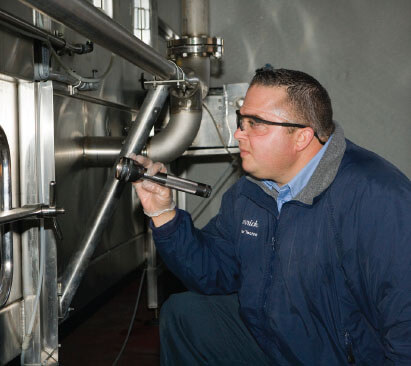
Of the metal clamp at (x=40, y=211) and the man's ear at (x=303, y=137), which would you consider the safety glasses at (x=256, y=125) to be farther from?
the metal clamp at (x=40, y=211)

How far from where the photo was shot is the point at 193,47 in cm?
192

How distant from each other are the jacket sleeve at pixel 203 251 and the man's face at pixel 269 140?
0.62 ft

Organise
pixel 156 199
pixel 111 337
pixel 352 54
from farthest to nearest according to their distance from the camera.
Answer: pixel 352 54 < pixel 111 337 < pixel 156 199

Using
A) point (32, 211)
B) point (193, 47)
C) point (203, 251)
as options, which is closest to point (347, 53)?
point (193, 47)

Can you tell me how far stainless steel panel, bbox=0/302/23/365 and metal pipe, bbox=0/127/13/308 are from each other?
7 cm

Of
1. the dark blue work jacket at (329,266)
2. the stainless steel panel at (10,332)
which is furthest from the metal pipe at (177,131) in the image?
the stainless steel panel at (10,332)

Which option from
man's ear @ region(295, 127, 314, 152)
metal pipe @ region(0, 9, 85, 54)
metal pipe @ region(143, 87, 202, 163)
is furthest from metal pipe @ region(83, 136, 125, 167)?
man's ear @ region(295, 127, 314, 152)

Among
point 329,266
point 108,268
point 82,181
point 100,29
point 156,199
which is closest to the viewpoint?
point 100,29

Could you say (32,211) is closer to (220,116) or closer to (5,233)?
(5,233)

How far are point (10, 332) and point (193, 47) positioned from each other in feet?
4.01

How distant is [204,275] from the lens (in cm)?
122

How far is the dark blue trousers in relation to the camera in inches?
46.8

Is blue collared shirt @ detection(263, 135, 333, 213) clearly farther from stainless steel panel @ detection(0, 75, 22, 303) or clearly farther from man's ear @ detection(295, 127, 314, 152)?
stainless steel panel @ detection(0, 75, 22, 303)

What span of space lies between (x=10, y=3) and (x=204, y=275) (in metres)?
0.77
